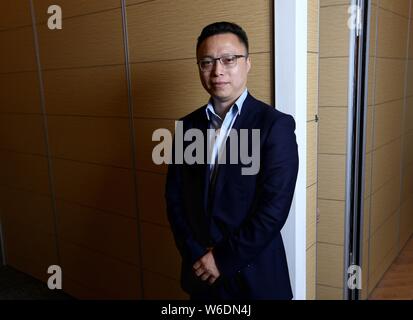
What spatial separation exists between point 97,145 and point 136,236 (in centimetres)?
70

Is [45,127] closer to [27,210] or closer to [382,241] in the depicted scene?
[27,210]

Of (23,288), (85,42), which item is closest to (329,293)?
(85,42)

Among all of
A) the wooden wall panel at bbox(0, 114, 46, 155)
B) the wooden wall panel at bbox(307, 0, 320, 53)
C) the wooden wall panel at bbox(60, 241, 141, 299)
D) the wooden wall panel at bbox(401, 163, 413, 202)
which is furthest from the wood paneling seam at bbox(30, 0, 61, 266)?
the wooden wall panel at bbox(401, 163, 413, 202)

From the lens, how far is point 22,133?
3551 millimetres

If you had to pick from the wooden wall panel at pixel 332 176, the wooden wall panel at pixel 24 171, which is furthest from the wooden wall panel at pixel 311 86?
the wooden wall panel at pixel 24 171

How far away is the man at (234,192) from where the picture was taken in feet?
4.98

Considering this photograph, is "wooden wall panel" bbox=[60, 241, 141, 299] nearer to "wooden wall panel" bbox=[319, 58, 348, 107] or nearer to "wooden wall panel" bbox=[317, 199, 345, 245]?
"wooden wall panel" bbox=[317, 199, 345, 245]

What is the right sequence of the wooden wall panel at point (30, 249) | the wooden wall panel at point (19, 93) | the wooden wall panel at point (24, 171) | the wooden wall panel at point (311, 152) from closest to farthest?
the wooden wall panel at point (311, 152), the wooden wall panel at point (19, 93), the wooden wall panel at point (24, 171), the wooden wall panel at point (30, 249)

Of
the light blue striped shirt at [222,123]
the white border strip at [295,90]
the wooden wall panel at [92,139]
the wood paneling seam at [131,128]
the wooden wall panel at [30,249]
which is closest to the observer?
the light blue striped shirt at [222,123]

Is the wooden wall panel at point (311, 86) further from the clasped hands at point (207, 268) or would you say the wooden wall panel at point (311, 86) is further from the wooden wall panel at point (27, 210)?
the wooden wall panel at point (27, 210)

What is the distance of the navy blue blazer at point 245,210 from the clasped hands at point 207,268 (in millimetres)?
26

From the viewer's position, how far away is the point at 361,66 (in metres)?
2.58
